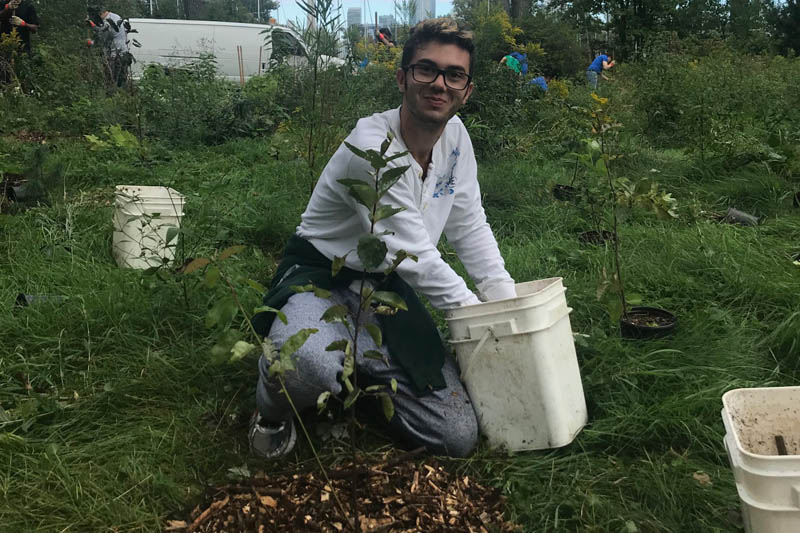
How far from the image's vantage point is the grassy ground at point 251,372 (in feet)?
5.88

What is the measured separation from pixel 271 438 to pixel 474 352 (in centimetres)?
65

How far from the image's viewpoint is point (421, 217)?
2.12m

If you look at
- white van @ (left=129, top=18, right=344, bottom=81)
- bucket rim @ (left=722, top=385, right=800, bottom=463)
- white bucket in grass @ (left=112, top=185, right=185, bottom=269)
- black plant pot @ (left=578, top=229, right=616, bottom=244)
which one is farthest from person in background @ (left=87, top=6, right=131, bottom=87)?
bucket rim @ (left=722, top=385, right=800, bottom=463)

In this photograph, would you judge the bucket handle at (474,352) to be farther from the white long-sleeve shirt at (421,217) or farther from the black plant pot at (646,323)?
the black plant pot at (646,323)

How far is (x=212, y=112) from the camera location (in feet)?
21.2

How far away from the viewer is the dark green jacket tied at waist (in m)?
2.02

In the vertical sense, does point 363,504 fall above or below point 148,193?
below

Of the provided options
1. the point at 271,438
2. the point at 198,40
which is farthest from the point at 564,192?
the point at 198,40

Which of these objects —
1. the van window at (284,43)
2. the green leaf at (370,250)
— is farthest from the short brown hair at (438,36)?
the van window at (284,43)

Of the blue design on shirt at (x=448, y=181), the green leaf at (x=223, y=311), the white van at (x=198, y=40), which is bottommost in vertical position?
the green leaf at (x=223, y=311)

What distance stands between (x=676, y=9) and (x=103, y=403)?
62.1ft

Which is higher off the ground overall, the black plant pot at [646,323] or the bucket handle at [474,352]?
the bucket handle at [474,352]

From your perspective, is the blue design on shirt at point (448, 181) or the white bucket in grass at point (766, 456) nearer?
the white bucket in grass at point (766, 456)

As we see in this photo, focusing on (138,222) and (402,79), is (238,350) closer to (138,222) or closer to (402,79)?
(402,79)
